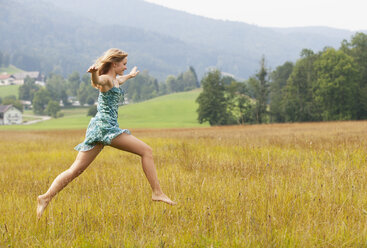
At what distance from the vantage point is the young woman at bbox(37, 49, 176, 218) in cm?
428

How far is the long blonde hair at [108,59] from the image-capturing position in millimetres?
4410

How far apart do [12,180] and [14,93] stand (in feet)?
707

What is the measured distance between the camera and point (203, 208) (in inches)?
155

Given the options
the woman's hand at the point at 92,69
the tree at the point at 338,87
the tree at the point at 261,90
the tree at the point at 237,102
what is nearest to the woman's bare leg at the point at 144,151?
the woman's hand at the point at 92,69

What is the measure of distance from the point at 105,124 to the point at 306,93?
64.1 m

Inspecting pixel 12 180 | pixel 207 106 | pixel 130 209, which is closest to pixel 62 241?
pixel 130 209

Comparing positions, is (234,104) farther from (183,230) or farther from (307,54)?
(183,230)

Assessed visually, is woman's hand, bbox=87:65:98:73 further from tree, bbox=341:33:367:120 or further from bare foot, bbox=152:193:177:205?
tree, bbox=341:33:367:120

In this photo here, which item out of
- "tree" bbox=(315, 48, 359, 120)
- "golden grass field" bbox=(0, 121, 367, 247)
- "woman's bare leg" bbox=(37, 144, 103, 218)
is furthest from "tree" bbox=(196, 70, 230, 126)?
"woman's bare leg" bbox=(37, 144, 103, 218)

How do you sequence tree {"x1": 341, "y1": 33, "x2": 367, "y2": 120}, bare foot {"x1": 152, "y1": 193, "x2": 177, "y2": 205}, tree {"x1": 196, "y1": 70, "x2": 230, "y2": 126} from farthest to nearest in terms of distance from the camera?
1. tree {"x1": 196, "y1": 70, "x2": 230, "y2": 126}
2. tree {"x1": 341, "y1": 33, "x2": 367, "y2": 120}
3. bare foot {"x1": 152, "y1": 193, "x2": 177, "y2": 205}

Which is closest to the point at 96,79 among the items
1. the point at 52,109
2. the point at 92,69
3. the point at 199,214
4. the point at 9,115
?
the point at 92,69

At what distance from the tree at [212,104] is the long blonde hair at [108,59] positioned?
62202mm

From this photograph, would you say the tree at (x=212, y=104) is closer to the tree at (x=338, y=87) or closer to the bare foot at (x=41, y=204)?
the tree at (x=338, y=87)

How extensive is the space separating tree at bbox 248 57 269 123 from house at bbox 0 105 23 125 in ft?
321
